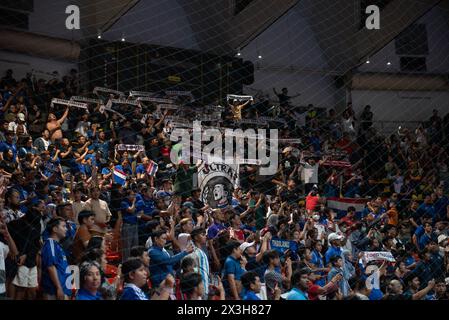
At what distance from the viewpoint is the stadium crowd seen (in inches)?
291

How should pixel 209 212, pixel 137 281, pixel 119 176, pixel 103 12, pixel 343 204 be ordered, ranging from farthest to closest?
pixel 103 12 < pixel 343 204 < pixel 119 176 < pixel 209 212 < pixel 137 281

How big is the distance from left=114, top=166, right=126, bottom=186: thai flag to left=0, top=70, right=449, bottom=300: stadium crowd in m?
0.04

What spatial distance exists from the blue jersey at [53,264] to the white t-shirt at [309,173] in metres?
8.38

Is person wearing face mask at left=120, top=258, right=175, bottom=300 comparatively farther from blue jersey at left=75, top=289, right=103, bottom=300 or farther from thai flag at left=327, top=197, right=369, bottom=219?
thai flag at left=327, top=197, right=369, bottom=219

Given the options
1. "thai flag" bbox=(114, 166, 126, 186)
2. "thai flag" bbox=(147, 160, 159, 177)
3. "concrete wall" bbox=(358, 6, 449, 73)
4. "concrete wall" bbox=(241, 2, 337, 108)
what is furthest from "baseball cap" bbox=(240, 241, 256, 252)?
"concrete wall" bbox=(358, 6, 449, 73)

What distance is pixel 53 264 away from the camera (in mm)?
7121

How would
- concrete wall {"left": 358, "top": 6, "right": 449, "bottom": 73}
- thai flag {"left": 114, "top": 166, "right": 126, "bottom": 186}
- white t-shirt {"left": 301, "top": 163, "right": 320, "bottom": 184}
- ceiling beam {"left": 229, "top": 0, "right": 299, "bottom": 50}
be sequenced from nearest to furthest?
1. thai flag {"left": 114, "top": 166, "right": 126, "bottom": 186}
2. white t-shirt {"left": 301, "top": 163, "right": 320, "bottom": 184}
3. ceiling beam {"left": 229, "top": 0, "right": 299, "bottom": 50}
4. concrete wall {"left": 358, "top": 6, "right": 449, "bottom": 73}

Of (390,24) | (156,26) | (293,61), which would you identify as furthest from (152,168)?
(390,24)

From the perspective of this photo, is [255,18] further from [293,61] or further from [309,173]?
[309,173]

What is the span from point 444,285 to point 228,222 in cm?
303

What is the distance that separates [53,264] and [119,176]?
16.2 ft

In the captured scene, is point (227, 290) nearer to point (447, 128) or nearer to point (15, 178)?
point (15, 178)

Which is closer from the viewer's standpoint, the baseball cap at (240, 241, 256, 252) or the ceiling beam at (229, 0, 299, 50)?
the baseball cap at (240, 241, 256, 252)
